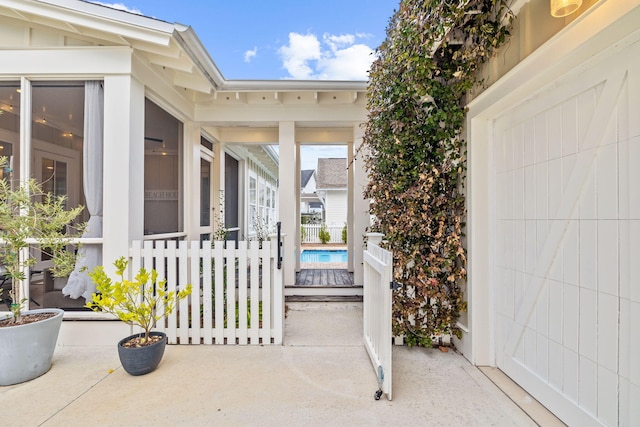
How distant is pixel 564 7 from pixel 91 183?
13.5 ft

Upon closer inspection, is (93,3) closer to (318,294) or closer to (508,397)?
(318,294)

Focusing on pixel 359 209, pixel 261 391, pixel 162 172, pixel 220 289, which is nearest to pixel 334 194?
pixel 359 209

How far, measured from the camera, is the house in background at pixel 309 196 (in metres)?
19.1

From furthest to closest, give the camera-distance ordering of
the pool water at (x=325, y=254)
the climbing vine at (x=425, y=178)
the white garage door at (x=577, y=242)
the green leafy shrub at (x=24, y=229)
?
the pool water at (x=325, y=254)
the climbing vine at (x=425, y=178)
the green leafy shrub at (x=24, y=229)
the white garage door at (x=577, y=242)

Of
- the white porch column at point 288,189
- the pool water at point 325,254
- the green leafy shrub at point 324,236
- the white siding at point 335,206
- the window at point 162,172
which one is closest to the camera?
the window at point 162,172

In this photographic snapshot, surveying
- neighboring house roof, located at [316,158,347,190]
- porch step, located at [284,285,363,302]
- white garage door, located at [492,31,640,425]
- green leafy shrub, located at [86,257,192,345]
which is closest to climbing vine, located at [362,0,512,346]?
white garage door, located at [492,31,640,425]

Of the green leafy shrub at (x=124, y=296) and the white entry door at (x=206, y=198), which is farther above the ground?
the white entry door at (x=206, y=198)

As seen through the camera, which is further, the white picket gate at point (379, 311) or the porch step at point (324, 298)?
the porch step at point (324, 298)

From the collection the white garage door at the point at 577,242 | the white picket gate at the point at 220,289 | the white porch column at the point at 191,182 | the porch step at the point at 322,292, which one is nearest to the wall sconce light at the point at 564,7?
the white garage door at the point at 577,242

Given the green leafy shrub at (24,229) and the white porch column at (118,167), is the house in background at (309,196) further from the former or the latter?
the green leafy shrub at (24,229)

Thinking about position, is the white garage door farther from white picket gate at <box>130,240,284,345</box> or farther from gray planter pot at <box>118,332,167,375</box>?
gray planter pot at <box>118,332,167,375</box>

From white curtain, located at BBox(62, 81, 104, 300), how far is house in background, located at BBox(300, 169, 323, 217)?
1519cm

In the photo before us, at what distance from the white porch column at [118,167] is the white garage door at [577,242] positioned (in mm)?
3611

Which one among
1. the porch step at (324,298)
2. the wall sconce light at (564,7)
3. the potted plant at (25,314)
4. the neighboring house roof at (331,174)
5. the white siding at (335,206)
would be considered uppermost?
the neighboring house roof at (331,174)
